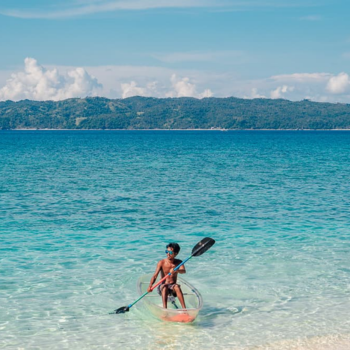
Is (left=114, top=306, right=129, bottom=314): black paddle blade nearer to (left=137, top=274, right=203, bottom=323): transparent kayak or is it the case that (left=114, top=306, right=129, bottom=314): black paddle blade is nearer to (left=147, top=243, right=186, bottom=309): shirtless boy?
(left=137, top=274, right=203, bottom=323): transparent kayak

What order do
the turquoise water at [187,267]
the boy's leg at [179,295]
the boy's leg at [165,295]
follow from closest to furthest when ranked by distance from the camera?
the turquoise water at [187,267]
the boy's leg at [179,295]
the boy's leg at [165,295]

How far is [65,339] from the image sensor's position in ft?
45.9

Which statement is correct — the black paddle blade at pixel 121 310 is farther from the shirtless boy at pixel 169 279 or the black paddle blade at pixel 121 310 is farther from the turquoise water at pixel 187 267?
the shirtless boy at pixel 169 279

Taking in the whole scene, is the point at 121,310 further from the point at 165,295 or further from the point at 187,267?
the point at 187,267

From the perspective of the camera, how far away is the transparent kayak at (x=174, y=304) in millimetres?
14734

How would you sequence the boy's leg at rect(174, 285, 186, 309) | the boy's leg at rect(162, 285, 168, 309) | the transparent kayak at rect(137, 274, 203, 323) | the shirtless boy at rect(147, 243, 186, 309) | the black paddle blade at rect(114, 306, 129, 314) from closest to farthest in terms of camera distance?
the transparent kayak at rect(137, 274, 203, 323)
the boy's leg at rect(174, 285, 186, 309)
the shirtless boy at rect(147, 243, 186, 309)
the boy's leg at rect(162, 285, 168, 309)
the black paddle blade at rect(114, 306, 129, 314)

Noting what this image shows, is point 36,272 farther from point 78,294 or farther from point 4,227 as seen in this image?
point 4,227

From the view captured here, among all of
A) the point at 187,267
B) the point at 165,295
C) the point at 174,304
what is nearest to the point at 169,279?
the point at 165,295

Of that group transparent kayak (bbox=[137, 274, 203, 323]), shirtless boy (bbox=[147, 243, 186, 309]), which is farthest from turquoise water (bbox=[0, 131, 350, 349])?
shirtless boy (bbox=[147, 243, 186, 309])

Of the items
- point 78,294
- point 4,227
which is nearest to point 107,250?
point 78,294

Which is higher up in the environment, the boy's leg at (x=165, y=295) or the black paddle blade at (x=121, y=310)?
the boy's leg at (x=165, y=295)

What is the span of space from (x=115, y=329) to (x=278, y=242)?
12.5 m

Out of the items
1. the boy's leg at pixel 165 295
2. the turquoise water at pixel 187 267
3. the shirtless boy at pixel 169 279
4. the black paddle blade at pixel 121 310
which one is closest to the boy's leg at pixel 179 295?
the shirtless boy at pixel 169 279

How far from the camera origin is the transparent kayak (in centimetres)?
1473
